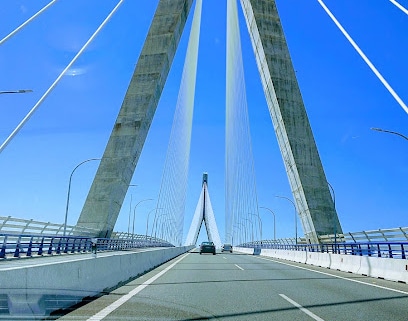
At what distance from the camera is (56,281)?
7098 millimetres

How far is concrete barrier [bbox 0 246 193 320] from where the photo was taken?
226 inches

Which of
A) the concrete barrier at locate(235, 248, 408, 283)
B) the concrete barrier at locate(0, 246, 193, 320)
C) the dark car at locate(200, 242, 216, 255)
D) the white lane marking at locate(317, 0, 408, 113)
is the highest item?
the white lane marking at locate(317, 0, 408, 113)

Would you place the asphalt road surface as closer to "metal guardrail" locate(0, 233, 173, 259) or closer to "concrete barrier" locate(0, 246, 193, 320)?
"concrete barrier" locate(0, 246, 193, 320)


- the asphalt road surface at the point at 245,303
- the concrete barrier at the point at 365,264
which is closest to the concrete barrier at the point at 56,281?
the asphalt road surface at the point at 245,303

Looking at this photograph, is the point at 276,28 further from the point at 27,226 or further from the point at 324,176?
the point at 27,226

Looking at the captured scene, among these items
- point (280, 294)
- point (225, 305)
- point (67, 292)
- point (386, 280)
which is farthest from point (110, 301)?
point (386, 280)

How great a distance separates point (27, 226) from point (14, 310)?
1895cm

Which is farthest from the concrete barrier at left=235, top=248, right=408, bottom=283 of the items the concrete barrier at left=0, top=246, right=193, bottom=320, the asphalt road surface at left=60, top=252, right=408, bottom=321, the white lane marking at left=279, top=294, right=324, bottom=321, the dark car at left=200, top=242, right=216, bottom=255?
the dark car at left=200, top=242, right=216, bottom=255

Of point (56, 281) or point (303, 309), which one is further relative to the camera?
point (303, 309)

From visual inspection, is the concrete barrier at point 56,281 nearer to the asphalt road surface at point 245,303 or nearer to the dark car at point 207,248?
the asphalt road surface at point 245,303

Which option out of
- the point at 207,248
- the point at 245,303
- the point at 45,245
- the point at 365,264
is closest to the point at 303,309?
the point at 245,303

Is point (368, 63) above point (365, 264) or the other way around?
above

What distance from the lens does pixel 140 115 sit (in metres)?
31.9

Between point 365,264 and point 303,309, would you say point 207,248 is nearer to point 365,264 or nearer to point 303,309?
point 365,264
